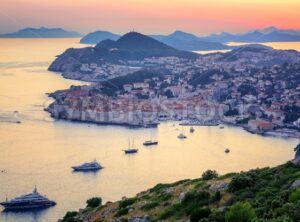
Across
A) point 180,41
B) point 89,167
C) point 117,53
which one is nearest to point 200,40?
point 180,41

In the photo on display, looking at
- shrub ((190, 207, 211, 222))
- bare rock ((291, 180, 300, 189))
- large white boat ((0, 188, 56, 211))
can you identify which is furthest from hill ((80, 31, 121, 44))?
shrub ((190, 207, 211, 222))

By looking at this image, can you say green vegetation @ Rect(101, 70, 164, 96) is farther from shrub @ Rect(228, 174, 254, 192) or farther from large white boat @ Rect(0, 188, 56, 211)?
shrub @ Rect(228, 174, 254, 192)

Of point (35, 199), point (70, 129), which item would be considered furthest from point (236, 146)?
point (35, 199)

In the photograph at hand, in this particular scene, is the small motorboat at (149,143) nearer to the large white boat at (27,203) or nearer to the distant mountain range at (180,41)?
the large white boat at (27,203)

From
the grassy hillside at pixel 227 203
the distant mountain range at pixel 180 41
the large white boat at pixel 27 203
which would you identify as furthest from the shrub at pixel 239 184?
the distant mountain range at pixel 180 41

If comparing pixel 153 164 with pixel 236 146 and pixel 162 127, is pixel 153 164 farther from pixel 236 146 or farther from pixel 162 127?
pixel 162 127
